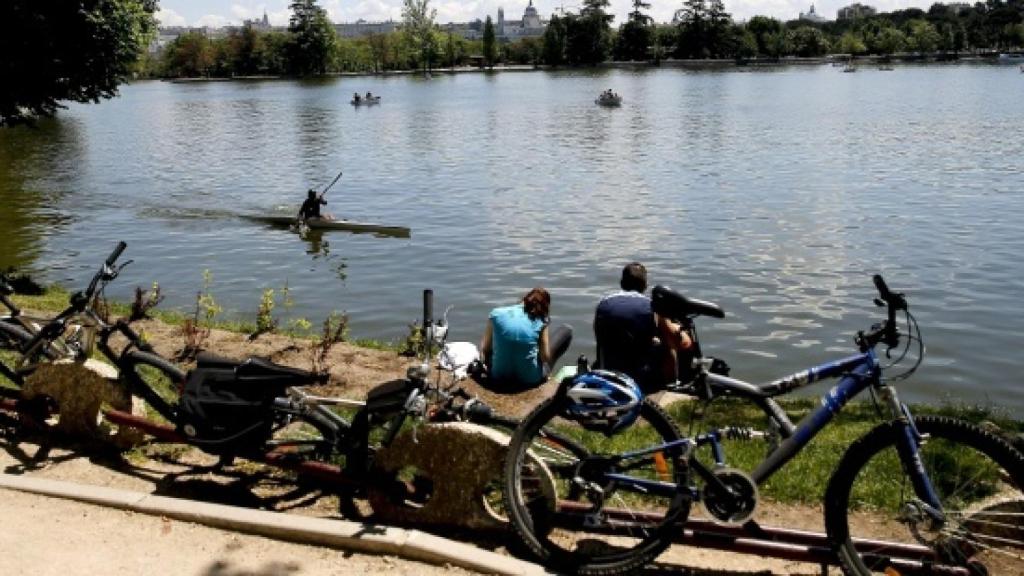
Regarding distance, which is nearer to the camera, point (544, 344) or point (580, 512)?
point (580, 512)

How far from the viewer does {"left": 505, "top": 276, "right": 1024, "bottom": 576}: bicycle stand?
4766 millimetres

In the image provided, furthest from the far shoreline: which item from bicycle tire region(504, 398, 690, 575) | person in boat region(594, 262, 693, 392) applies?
bicycle tire region(504, 398, 690, 575)

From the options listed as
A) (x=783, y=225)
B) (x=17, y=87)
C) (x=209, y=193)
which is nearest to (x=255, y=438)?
(x=17, y=87)

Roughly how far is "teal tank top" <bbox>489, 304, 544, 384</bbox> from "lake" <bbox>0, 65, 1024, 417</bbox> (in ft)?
13.7

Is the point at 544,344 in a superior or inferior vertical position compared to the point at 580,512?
inferior

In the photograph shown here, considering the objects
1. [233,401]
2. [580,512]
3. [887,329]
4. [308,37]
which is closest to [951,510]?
[887,329]

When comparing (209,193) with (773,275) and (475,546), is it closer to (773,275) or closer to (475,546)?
(773,275)

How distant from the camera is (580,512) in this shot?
5492 millimetres

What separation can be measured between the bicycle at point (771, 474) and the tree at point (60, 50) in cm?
1391

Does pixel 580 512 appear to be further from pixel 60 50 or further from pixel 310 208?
pixel 310 208

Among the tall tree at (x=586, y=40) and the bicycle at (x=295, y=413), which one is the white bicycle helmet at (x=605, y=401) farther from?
the tall tree at (x=586, y=40)

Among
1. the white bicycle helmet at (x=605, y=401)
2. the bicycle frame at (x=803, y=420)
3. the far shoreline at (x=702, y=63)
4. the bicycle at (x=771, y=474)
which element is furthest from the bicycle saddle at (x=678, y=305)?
the far shoreline at (x=702, y=63)

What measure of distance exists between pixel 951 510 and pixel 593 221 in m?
21.8

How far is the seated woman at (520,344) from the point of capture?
10344 mm
